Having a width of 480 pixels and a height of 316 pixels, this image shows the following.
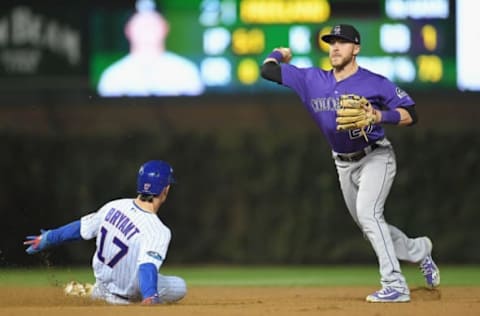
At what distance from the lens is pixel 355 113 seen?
6988mm

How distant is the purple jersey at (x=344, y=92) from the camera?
735 cm

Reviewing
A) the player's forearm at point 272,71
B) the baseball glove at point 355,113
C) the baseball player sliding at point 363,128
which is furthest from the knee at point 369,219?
the player's forearm at point 272,71

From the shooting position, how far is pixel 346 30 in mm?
7438

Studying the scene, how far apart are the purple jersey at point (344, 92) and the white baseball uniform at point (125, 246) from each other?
1.32m

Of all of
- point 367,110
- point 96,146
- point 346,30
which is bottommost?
point 96,146

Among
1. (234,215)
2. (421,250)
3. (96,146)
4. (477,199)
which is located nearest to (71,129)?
(96,146)

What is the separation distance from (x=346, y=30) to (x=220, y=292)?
2.73 metres

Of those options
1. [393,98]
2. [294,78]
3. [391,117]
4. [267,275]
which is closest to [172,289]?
[294,78]

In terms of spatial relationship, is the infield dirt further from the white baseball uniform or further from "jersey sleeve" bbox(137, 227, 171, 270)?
"jersey sleeve" bbox(137, 227, 171, 270)

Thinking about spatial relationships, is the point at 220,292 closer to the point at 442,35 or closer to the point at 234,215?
the point at 234,215

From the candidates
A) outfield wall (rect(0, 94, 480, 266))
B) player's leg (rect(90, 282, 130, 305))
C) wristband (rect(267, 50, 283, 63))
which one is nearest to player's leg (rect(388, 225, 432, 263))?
wristband (rect(267, 50, 283, 63))

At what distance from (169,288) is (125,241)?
1.82 feet

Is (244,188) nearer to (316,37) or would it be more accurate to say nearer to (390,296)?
(316,37)

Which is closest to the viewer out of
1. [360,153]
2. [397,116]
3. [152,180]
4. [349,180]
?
[152,180]
